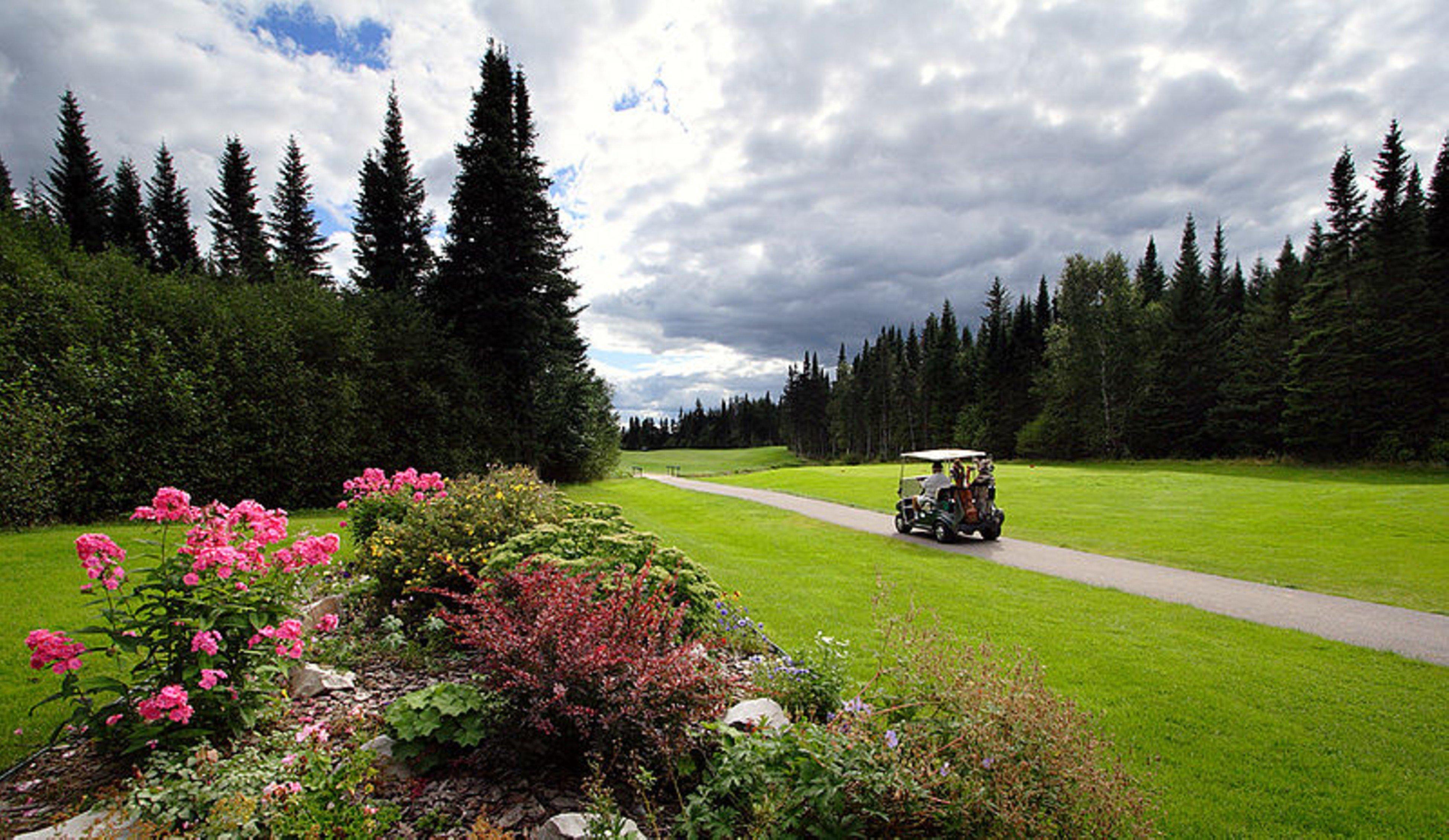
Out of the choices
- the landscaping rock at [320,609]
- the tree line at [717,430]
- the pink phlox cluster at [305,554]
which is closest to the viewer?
the pink phlox cluster at [305,554]

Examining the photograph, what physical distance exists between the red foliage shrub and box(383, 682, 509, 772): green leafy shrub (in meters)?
0.14

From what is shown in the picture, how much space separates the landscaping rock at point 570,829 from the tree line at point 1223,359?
3613cm

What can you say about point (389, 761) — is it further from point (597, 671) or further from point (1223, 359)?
point (1223, 359)

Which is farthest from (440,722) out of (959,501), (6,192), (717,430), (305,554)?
(717,430)

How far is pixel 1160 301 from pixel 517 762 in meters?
52.6

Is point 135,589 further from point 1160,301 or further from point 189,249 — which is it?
point 1160,301

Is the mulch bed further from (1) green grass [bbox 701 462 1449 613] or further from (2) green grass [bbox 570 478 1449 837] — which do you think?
(1) green grass [bbox 701 462 1449 613]

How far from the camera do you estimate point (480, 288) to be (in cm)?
2064

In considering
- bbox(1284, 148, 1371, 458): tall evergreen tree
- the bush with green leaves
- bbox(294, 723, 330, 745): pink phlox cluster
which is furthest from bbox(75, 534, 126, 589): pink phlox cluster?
bbox(1284, 148, 1371, 458): tall evergreen tree

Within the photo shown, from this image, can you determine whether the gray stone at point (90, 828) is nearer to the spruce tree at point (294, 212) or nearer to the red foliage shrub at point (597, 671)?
the red foliage shrub at point (597, 671)

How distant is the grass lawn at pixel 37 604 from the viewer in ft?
11.4

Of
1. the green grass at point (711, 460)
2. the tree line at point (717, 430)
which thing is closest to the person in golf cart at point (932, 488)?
the green grass at point (711, 460)

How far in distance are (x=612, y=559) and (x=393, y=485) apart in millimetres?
5209

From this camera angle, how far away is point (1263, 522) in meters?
13.7
